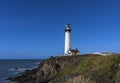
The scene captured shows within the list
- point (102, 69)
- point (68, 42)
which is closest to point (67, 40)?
point (68, 42)

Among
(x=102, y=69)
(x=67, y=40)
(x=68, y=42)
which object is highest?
(x=67, y=40)

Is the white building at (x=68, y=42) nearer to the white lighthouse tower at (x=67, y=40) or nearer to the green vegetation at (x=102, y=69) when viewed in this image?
the white lighthouse tower at (x=67, y=40)

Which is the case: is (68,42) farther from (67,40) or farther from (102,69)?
(102,69)

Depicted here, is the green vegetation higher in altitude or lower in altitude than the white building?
lower

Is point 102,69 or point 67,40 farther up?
point 67,40

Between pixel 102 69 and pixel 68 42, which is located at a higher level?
pixel 68 42

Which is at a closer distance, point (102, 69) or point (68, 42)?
point (102, 69)

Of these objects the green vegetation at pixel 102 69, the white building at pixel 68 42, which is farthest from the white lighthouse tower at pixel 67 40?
the green vegetation at pixel 102 69

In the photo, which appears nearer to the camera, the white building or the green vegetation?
the green vegetation

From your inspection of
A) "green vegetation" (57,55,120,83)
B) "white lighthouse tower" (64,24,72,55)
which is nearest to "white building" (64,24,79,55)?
"white lighthouse tower" (64,24,72,55)

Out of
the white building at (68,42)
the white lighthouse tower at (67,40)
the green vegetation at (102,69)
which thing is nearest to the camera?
the green vegetation at (102,69)

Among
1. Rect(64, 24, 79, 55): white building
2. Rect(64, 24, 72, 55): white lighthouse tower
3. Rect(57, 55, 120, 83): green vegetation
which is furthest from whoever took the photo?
Rect(64, 24, 72, 55): white lighthouse tower

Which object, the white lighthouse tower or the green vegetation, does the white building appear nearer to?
the white lighthouse tower

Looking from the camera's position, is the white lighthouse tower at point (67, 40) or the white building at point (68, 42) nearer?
the white building at point (68, 42)
